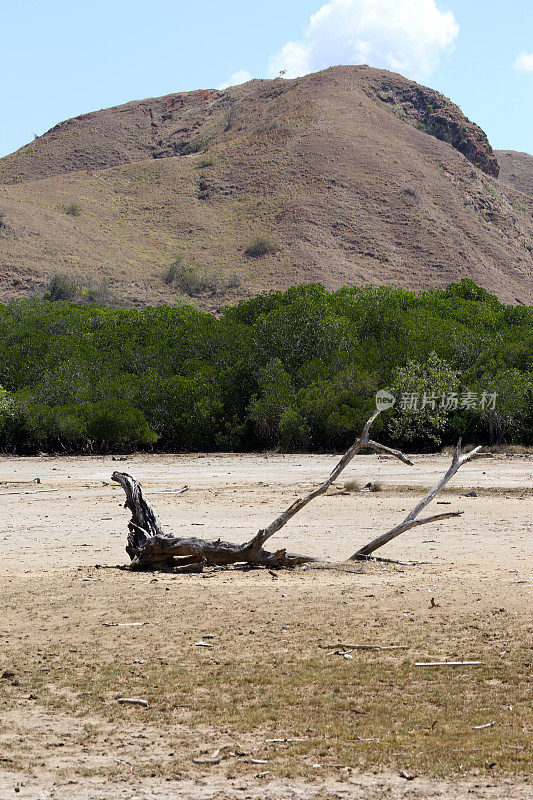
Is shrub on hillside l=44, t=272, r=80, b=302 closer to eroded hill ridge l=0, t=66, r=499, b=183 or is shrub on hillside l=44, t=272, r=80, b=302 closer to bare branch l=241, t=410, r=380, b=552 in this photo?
eroded hill ridge l=0, t=66, r=499, b=183

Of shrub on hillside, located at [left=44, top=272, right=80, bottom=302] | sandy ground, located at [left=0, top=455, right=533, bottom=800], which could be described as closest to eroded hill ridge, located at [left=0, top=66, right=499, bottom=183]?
shrub on hillside, located at [left=44, top=272, right=80, bottom=302]

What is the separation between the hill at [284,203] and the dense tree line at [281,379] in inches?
1550

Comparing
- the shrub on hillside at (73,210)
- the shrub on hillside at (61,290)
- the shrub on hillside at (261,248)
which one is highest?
the shrub on hillside at (73,210)

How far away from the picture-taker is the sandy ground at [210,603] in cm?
493

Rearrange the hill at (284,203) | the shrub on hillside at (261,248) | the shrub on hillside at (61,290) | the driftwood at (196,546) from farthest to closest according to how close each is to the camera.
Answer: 1. the shrub on hillside at (261,248)
2. the hill at (284,203)
3. the shrub on hillside at (61,290)
4. the driftwood at (196,546)

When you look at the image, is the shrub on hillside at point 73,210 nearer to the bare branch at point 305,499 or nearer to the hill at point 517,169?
the bare branch at point 305,499

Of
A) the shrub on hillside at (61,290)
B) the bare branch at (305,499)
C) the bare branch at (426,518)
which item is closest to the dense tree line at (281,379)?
the bare branch at (426,518)

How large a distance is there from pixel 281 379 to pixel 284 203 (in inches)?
2765

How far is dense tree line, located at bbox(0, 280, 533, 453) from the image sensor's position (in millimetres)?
32031

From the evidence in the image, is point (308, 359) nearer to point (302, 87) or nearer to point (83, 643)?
point (83, 643)

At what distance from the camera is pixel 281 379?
35062 mm

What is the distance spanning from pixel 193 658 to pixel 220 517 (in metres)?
9.54

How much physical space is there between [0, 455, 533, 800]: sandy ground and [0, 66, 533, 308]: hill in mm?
62938

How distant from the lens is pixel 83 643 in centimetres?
778
